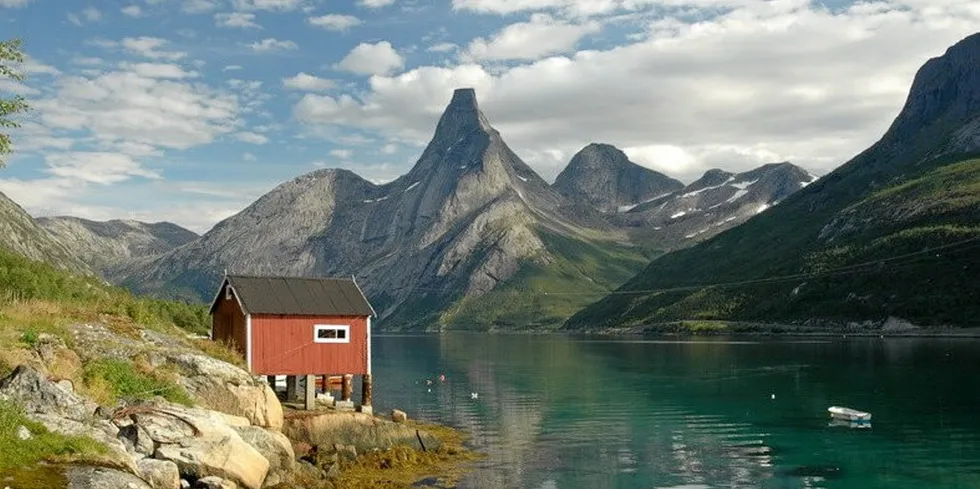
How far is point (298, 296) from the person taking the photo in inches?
2000

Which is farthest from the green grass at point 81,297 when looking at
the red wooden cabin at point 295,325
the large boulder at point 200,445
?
the large boulder at point 200,445

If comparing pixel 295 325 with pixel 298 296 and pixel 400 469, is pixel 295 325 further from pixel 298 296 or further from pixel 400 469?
pixel 400 469

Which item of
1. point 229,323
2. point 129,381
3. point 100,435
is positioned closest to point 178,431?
point 100,435

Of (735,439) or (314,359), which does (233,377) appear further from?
(735,439)

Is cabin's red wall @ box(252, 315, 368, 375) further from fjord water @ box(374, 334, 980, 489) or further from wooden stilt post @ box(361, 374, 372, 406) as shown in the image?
fjord water @ box(374, 334, 980, 489)

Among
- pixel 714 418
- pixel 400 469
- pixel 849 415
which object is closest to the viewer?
pixel 400 469

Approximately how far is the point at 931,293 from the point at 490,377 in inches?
4816

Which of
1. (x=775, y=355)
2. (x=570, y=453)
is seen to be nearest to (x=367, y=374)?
(x=570, y=453)

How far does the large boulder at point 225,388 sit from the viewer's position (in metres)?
37.6

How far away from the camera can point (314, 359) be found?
4997cm

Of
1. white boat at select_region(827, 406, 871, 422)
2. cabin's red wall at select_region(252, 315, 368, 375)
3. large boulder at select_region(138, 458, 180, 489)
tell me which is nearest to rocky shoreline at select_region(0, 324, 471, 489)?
large boulder at select_region(138, 458, 180, 489)

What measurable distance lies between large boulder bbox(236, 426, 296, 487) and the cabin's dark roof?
14412mm

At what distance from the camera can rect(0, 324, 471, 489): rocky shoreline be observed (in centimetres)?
2331

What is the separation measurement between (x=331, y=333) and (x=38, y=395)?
25.3 metres
